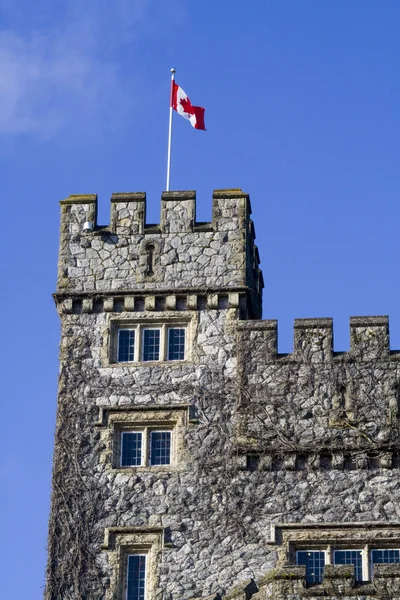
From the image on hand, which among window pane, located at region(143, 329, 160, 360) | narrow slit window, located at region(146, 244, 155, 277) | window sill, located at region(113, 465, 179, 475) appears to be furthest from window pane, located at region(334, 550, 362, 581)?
narrow slit window, located at region(146, 244, 155, 277)

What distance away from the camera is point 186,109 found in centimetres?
4612

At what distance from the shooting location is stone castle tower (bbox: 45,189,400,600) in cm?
Answer: 4016

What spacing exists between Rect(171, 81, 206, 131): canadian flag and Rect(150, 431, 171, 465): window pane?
8.21 m

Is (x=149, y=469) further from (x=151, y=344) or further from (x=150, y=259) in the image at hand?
(x=150, y=259)

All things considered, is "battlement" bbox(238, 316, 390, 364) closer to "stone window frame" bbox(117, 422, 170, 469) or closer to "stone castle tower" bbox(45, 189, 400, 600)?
"stone castle tower" bbox(45, 189, 400, 600)

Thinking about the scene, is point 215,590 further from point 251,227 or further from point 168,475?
point 251,227

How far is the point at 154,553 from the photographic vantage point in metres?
40.4

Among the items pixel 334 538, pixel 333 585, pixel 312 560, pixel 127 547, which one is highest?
pixel 334 538

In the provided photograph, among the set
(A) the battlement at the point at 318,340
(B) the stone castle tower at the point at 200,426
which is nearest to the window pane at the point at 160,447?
(B) the stone castle tower at the point at 200,426

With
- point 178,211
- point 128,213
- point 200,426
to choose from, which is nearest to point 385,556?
point 200,426

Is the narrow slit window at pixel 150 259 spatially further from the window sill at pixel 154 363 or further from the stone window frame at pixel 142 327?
the window sill at pixel 154 363

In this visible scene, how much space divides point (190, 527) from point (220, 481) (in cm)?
121

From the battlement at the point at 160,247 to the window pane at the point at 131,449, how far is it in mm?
3374

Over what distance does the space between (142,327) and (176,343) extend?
2.88ft
